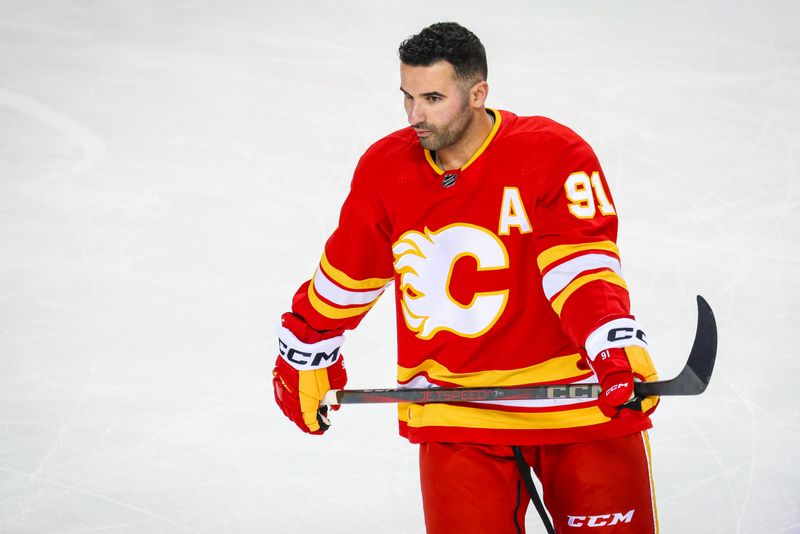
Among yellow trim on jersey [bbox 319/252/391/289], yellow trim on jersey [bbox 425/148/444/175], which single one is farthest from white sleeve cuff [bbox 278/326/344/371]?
yellow trim on jersey [bbox 425/148/444/175]

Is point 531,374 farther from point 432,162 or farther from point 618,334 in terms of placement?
point 432,162

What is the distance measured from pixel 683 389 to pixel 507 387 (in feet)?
1.20

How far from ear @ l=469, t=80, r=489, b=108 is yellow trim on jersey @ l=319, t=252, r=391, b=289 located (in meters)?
0.44

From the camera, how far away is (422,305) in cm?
235

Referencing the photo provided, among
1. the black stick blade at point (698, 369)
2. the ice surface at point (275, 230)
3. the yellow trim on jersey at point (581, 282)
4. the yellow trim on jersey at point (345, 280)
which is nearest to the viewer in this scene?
the black stick blade at point (698, 369)

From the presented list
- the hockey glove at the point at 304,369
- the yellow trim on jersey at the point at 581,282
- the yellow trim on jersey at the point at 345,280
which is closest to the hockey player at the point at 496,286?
the yellow trim on jersey at the point at 581,282

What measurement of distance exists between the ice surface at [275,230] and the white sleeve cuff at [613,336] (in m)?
1.18

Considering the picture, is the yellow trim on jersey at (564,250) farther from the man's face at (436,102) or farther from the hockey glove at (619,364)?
the man's face at (436,102)

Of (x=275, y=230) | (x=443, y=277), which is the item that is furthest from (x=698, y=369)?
(x=275, y=230)

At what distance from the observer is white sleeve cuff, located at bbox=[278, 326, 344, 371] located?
2523mm

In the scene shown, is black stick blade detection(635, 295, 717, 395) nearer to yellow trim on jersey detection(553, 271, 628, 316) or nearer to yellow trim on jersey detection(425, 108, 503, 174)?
yellow trim on jersey detection(553, 271, 628, 316)

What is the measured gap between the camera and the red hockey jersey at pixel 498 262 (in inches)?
86.6

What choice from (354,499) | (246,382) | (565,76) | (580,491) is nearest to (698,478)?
(354,499)

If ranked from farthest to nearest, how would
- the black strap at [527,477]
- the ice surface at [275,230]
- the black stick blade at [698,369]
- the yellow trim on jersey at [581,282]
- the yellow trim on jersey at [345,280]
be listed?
the ice surface at [275,230] < the yellow trim on jersey at [345,280] < the black strap at [527,477] < the yellow trim on jersey at [581,282] < the black stick blade at [698,369]
